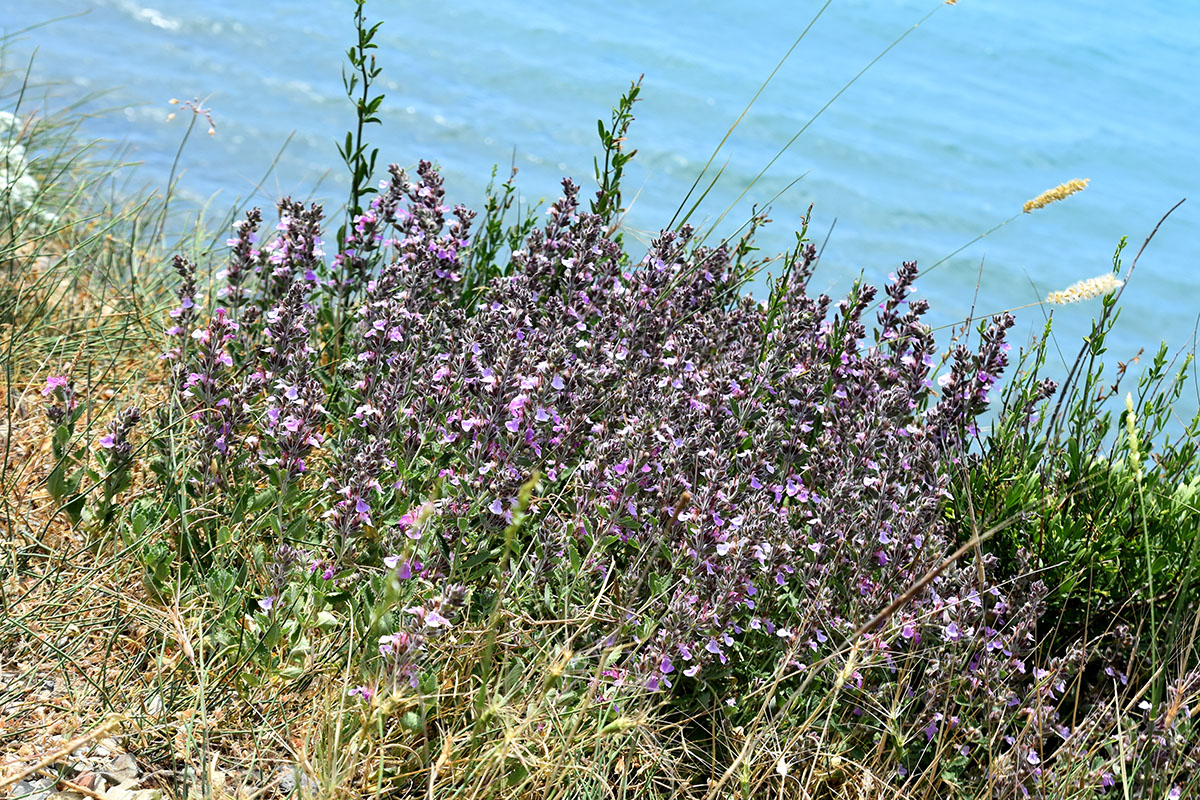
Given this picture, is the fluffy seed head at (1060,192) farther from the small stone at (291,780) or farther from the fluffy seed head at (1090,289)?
the small stone at (291,780)

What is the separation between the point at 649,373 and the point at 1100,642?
67.6 inches

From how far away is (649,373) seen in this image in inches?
158

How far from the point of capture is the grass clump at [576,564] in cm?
287

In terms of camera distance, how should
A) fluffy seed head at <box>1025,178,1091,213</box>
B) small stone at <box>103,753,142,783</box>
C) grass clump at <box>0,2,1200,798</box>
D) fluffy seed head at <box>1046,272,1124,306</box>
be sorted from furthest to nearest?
fluffy seed head at <box>1025,178,1091,213</box> < fluffy seed head at <box>1046,272,1124,306</box> < grass clump at <box>0,2,1200,798</box> < small stone at <box>103,753,142,783</box>

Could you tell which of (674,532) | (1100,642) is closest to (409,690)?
(674,532)

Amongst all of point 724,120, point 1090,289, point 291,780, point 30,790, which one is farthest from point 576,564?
point 724,120

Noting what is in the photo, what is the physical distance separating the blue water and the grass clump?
186 inches

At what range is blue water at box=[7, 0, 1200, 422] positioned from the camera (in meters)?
10.1

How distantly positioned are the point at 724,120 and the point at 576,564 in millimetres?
10109

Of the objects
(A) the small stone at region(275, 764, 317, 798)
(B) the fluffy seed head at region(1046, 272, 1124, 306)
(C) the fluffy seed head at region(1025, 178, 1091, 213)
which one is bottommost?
(A) the small stone at region(275, 764, 317, 798)

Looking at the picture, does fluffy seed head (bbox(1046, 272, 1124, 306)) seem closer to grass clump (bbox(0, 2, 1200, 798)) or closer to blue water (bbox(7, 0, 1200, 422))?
grass clump (bbox(0, 2, 1200, 798))

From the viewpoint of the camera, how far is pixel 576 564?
10.6 feet

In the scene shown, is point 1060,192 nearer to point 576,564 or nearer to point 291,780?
point 576,564

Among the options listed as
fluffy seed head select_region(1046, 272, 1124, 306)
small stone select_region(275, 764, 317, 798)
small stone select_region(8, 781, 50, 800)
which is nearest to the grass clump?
small stone select_region(275, 764, 317, 798)
